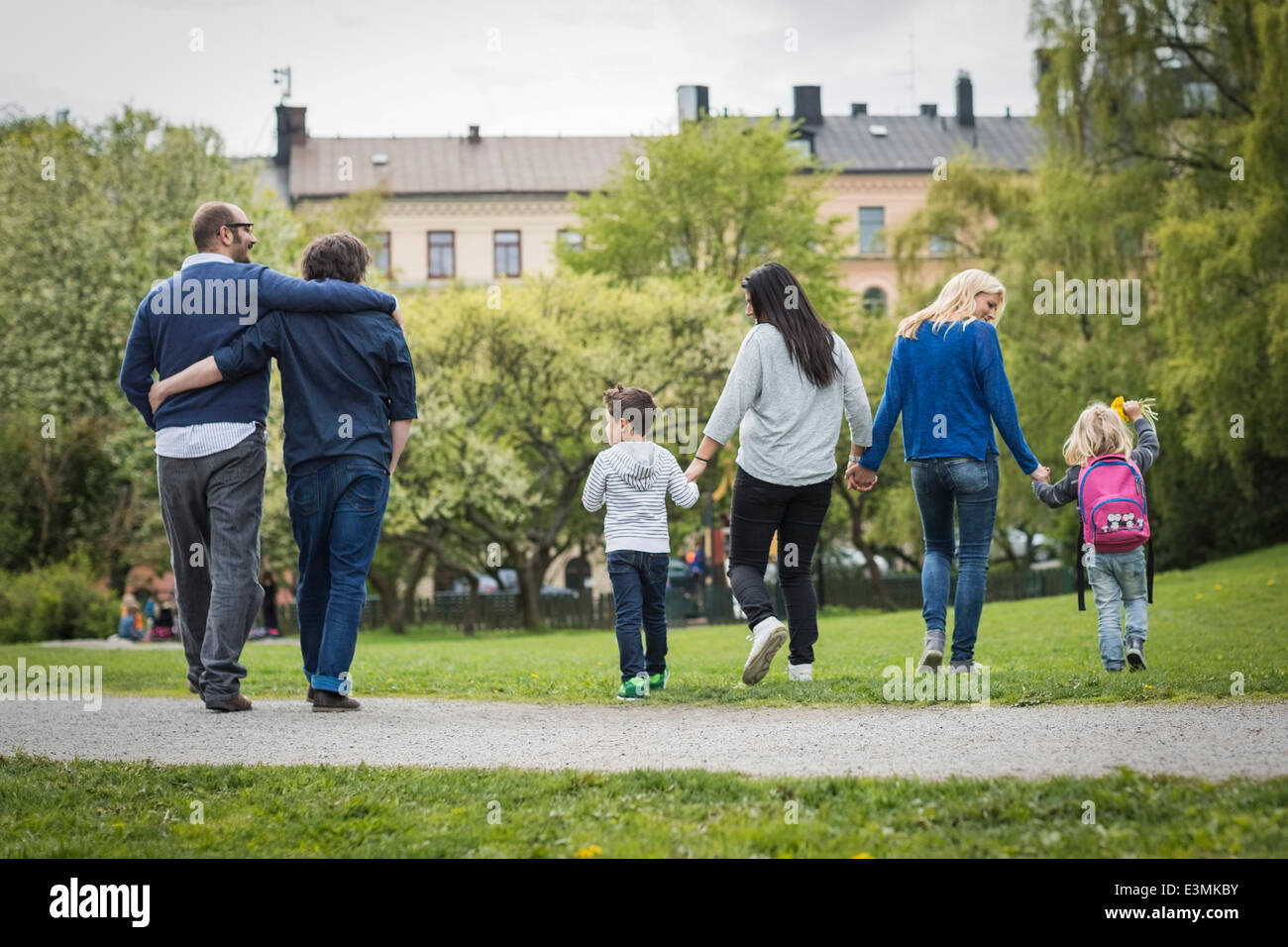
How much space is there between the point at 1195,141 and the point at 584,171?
37215 millimetres

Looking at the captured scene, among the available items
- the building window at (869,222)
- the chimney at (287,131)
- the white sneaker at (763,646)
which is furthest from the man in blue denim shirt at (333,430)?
the building window at (869,222)

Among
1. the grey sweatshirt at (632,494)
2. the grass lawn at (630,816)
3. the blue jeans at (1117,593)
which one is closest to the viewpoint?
the grass lawn at (630,816)

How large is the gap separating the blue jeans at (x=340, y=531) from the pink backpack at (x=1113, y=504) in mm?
4378

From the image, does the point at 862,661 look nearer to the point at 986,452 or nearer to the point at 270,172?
the point at 986,452

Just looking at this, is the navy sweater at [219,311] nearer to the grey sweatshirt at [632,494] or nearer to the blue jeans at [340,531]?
the blue jeans at [340,531]

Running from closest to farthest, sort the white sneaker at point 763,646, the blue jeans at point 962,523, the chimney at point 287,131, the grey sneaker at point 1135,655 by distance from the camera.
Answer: the white sneaker at point 763,646 < the blue jeans at point 962,523 < the grey sneaker at point 1135,655 < the chimney at point 287,131

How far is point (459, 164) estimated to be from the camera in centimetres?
6450

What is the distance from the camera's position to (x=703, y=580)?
33531mm

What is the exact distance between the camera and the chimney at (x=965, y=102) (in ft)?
230

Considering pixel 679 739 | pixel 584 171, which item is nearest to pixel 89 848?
pixel 679 739

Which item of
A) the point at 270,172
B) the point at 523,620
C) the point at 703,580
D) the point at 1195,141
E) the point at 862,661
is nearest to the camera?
the point at 862,661

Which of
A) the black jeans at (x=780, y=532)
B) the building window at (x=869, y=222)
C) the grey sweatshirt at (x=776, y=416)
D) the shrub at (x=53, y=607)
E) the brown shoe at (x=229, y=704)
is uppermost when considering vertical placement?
the building window at (x=869, y=222)

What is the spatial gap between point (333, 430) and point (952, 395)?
3.35 metres

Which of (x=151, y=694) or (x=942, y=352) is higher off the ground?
(x=942, y=352)
